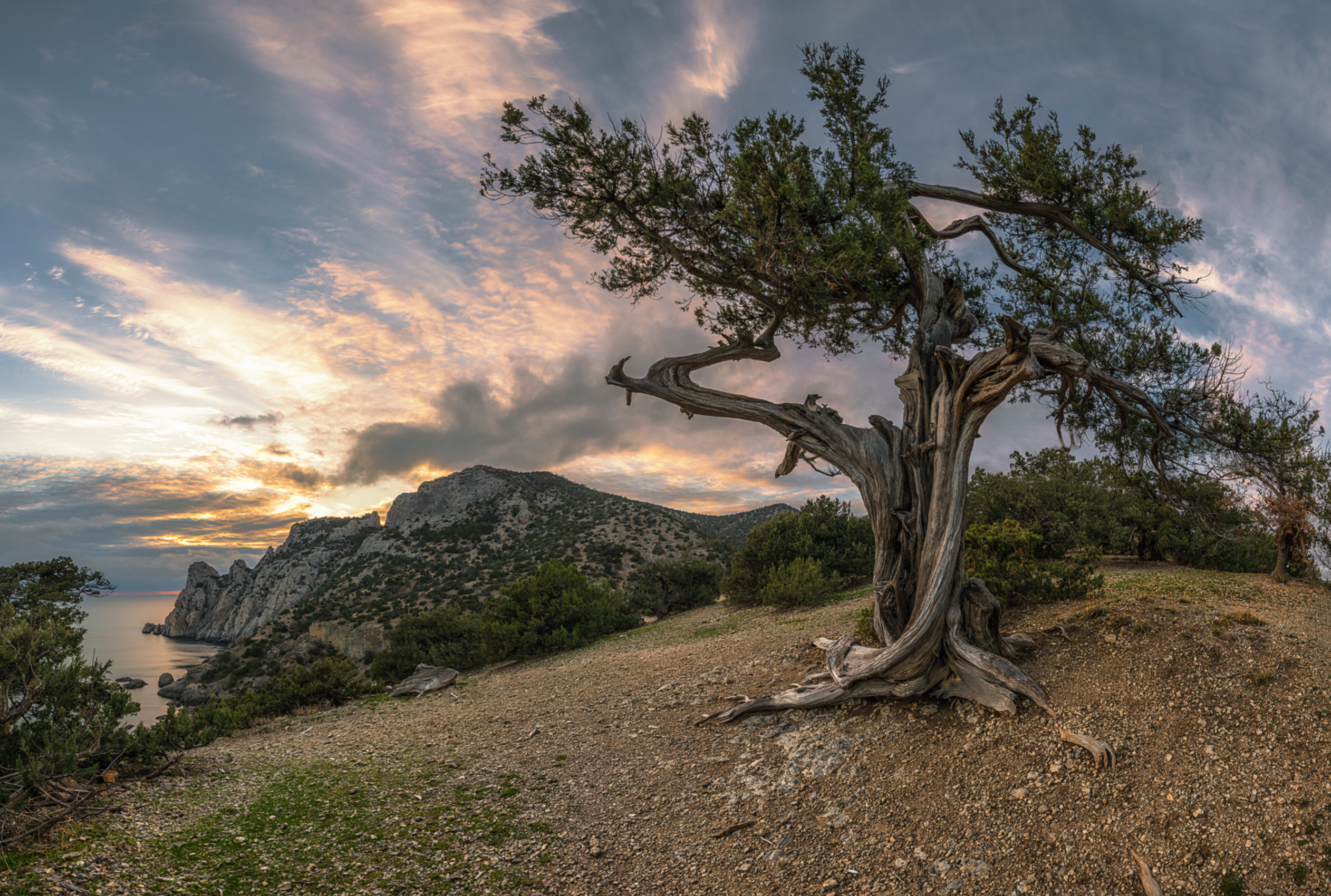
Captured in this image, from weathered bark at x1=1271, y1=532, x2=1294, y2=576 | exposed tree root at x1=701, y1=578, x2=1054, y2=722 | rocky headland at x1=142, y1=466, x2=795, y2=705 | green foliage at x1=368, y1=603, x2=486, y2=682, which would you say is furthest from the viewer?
rocky headland at x1=142, y1=466, x2=795, y2=705

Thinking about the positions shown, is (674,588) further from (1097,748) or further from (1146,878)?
(1146,878)

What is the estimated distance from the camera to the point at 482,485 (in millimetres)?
53906

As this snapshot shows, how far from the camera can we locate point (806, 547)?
18094 millimetres

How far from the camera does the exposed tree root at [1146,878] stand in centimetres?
359

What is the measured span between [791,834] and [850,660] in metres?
2.65

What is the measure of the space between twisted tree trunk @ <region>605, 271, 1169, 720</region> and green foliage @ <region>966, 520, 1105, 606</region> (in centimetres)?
215

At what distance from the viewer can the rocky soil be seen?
13.2ft

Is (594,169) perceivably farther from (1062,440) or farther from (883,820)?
(883,820)

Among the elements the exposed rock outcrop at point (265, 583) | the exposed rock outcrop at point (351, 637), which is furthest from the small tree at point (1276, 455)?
the exposed rock outcrop at point (265, 583)

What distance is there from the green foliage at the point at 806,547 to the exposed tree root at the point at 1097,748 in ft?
37.9

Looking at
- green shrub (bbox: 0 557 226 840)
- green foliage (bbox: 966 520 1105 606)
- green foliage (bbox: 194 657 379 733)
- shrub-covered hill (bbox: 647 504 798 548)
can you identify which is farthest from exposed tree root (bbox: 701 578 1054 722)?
shrub-covered hill (bbox: 647 504 798 548)

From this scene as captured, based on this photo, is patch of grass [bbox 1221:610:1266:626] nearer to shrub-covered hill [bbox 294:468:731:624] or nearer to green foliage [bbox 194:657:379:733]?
green foliage [bbox 194:657:379:733]

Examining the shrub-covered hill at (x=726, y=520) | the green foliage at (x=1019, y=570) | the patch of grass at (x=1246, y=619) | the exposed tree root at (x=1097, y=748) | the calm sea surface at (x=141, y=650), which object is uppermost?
the shrub-covered hill at (x=726, y=520)

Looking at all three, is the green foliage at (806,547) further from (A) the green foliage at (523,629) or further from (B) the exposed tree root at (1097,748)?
(B) the exposed tree root at (1097,748)
